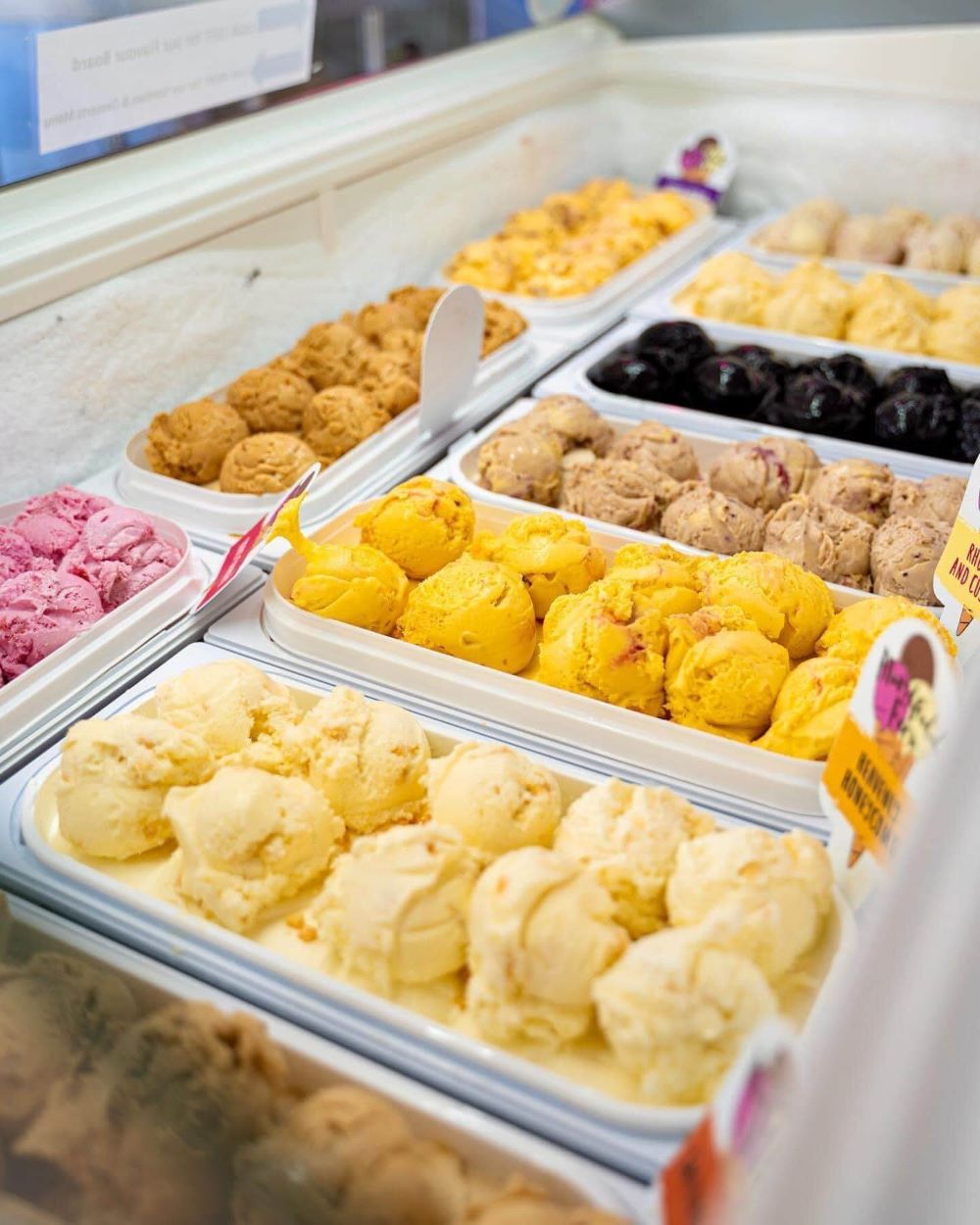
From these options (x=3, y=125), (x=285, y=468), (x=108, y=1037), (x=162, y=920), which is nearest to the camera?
(x=108, y=1037)

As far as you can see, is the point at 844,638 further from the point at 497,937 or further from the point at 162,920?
the point at 162,920

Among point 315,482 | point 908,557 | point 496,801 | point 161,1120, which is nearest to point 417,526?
point 315,482

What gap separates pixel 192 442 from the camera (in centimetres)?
207

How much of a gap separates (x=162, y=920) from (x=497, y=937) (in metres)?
0.38

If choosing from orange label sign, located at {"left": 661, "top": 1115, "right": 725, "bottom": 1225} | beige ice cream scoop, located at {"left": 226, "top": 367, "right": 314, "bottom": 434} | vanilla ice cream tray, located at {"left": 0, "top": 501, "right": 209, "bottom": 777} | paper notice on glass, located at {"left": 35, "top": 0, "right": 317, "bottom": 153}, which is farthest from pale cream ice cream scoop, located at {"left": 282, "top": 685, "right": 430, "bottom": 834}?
paper notice on glass, located at {"left": 35, "top": 0, "right": 317, "bottom": 153}

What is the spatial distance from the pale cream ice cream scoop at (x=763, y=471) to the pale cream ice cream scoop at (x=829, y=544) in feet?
0.47

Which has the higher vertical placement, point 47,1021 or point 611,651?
point 611,651

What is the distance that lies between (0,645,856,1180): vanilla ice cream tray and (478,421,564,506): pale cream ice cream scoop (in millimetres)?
772

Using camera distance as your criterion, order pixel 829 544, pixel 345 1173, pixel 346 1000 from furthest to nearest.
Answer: pixel 829 544, pixel 346 1000, pixel 345 1173

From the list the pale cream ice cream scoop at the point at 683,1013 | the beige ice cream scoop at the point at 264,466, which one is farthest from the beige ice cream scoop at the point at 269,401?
the pale cream ice cream scoop at the point at 683,1013

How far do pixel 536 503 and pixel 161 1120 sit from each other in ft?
4.46

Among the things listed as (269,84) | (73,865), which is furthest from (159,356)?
(73,865)

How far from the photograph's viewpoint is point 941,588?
1.55 metres

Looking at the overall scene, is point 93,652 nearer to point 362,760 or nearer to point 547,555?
point 362,760
